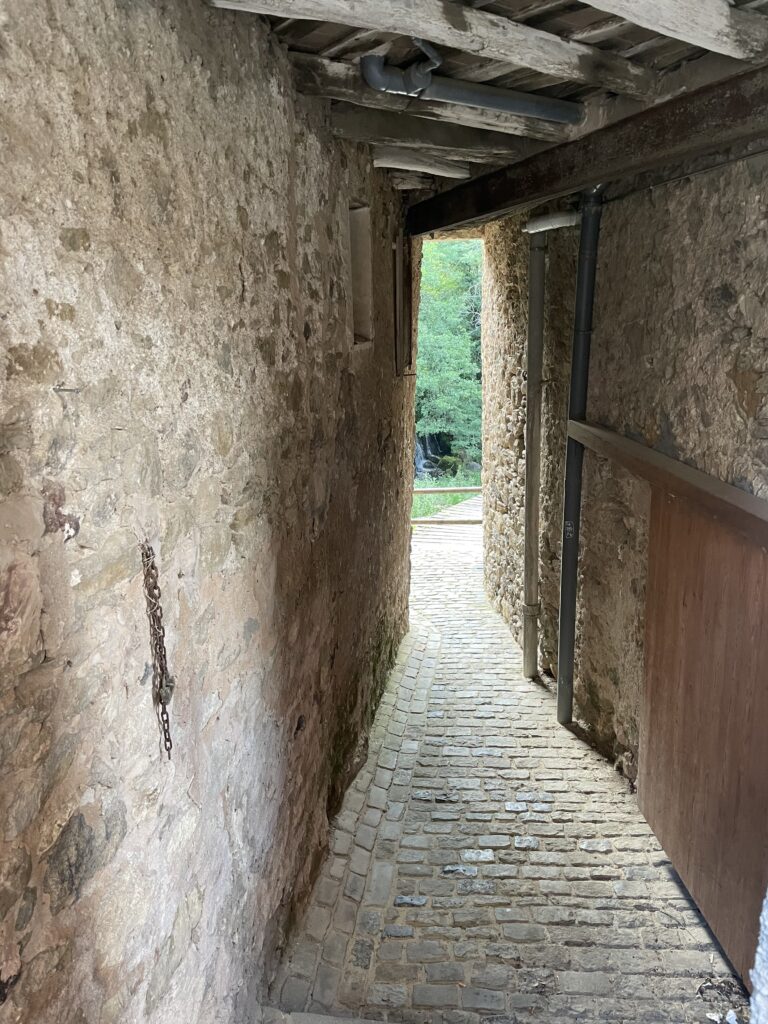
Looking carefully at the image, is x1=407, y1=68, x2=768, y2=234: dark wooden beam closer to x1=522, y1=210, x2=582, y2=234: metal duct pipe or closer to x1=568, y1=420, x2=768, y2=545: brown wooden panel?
x1=522, y1=210, x2=582, y2=234: metal duct pipe

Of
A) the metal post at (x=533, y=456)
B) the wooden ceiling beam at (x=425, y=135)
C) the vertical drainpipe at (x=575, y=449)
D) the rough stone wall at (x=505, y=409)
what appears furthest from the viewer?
the rough stone wall at (x=505, y=409)

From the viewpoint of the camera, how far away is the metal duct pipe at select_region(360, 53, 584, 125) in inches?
104

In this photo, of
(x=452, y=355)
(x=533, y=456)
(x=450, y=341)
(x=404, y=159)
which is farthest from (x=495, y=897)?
(x=450, y=341)

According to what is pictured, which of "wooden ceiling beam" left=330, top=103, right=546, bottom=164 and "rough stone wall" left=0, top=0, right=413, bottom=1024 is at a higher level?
"wooden ceiling beam" left=330, top=103, right=546, bottom=164

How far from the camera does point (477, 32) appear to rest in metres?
2.24

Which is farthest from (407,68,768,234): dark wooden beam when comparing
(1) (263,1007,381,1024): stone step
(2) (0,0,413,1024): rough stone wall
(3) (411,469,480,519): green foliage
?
(3) (411,469,480,519): green foliage

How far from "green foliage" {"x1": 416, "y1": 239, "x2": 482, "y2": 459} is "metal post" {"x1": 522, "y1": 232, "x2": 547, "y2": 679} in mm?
14843

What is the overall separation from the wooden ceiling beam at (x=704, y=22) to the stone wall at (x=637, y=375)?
537mm

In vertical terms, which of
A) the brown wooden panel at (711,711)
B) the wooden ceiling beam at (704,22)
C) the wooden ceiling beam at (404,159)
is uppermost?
the wooden ceiling beam at (404,159)

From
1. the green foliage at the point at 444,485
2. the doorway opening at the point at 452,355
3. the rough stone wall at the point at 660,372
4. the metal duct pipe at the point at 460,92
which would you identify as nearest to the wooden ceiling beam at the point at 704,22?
the rough stone wall at the point at 660,372

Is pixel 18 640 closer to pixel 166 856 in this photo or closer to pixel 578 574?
pixel 166 856

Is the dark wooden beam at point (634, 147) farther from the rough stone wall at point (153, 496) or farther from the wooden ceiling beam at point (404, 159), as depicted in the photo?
the rough stone wall at point (153, 496)

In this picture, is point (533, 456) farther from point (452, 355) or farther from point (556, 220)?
point (452, 355)

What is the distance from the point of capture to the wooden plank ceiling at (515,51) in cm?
206
